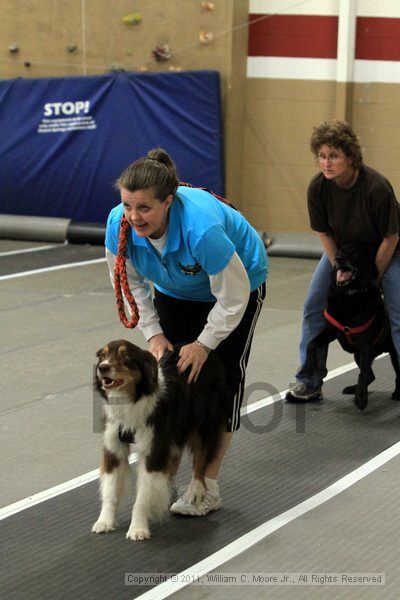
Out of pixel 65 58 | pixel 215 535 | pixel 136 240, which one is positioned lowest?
pixel 215 535

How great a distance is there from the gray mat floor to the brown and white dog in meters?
0.15

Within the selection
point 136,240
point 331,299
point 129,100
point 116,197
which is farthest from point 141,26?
point 136,240

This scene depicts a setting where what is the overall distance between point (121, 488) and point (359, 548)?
0.87 m

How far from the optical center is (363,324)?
16.7ft

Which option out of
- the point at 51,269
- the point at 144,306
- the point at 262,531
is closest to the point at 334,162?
the point at 144,306

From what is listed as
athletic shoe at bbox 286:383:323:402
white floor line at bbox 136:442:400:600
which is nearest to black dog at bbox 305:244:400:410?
athletic shoe at bbox 286:383:323:402

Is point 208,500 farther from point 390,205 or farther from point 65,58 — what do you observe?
point 65,58

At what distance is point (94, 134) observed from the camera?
10859mm

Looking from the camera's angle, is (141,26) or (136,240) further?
(141,26)

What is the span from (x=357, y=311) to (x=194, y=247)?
5.90 feet

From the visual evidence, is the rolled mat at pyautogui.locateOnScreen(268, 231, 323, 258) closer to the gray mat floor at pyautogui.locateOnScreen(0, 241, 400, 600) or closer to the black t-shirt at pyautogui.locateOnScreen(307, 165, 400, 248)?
the gray mat floor at pyautogui.locateOnScreen(0, 241, 400, 600)

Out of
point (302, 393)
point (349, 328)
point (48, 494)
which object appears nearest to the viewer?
point (48, 494)

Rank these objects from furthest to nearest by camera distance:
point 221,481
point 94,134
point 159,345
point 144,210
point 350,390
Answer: point 94,134 < point 350,390 < point 221,481 < point 159,345 < point 144,210

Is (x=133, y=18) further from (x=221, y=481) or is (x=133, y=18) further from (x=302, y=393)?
(x=221, y=481)
